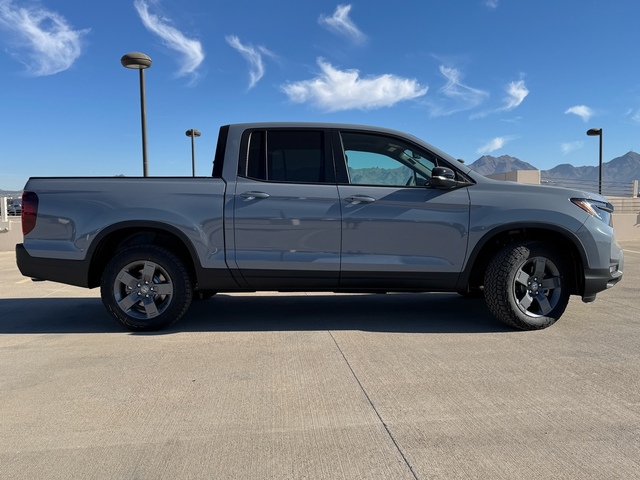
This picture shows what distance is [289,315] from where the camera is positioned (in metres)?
5.10

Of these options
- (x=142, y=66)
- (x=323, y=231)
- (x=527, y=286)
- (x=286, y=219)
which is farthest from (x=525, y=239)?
(x=142, y=66)

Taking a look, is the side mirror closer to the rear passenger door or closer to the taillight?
the rear passenger door

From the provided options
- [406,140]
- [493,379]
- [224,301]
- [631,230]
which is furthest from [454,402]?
[631,230]

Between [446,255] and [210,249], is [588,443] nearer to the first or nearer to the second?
[446,255]

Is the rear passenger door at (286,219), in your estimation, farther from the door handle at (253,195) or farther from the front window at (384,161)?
the front window at (384,161)

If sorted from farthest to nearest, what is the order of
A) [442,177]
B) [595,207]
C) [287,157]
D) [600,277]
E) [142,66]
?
[142,66] → [287,157] → [595,207] → [600,277] → [442,177]

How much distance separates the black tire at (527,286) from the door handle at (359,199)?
50.4 inches

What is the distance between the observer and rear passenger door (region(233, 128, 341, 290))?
423 cm

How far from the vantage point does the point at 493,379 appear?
3.20m

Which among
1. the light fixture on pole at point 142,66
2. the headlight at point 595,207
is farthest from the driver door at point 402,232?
the light fixture on pole at point 142,66

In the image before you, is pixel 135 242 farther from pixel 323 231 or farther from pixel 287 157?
pixel 323 231

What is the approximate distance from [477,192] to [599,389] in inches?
75.9

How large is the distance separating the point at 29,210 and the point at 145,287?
1.30 metres

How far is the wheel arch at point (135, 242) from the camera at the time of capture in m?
4.26
